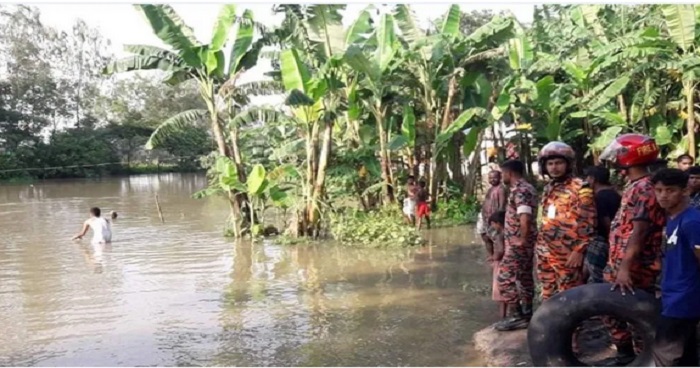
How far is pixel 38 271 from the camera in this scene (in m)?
10.2

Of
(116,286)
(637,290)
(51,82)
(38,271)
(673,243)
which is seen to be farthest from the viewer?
(51,82)

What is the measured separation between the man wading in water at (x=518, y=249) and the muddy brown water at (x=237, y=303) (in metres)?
0.52

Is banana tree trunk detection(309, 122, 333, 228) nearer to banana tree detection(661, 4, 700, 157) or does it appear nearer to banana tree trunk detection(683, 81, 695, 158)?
banana tree detection(661, 4, 700, 157)

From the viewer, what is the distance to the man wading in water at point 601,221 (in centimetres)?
457

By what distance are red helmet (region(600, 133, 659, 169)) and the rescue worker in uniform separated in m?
0.47

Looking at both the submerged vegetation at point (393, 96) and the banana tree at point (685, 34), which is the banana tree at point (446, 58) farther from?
the banana tree at point (685, 34)

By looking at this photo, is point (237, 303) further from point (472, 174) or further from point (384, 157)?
point (472, 174)

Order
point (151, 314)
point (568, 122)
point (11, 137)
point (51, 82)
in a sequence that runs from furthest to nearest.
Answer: point (51, 82) → point (11, 137) → point (568, 122) → point (151, 314)

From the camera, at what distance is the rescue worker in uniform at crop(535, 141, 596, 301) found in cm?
440

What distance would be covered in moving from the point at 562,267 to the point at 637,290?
A: 712mm

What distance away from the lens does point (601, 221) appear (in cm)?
475

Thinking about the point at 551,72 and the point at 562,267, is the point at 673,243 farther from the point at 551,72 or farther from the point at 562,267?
the point at 551,72

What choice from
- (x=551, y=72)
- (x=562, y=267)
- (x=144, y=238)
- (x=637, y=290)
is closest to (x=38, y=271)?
(x=144, y=238)

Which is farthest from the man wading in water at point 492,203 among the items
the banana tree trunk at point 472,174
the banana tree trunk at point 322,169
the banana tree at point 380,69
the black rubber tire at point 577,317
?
the banana tree trunk at point 472,174
